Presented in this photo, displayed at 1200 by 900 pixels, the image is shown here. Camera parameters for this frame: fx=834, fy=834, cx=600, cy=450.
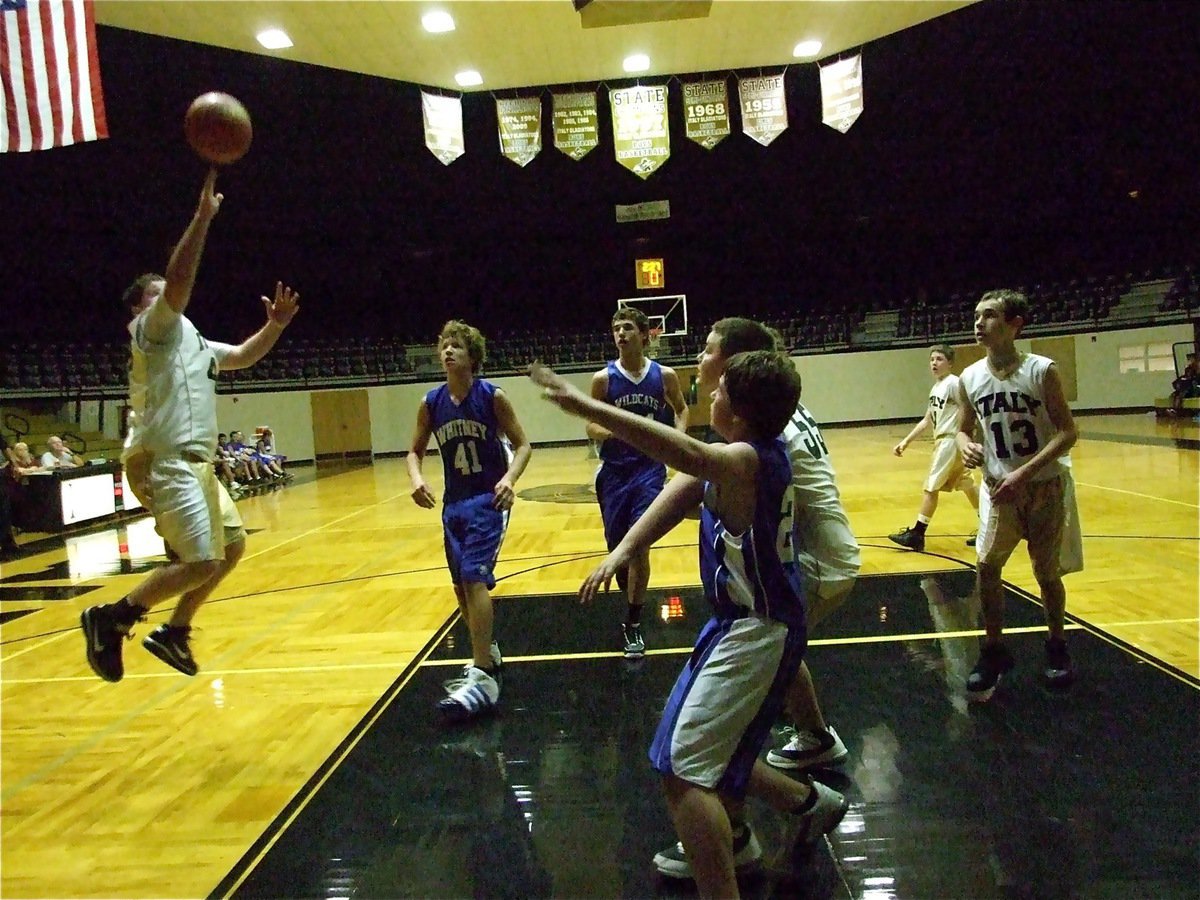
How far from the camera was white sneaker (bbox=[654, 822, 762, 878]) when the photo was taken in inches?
91.2

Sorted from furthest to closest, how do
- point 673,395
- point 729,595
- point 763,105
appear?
point 763,105 → point 673,395 → point 729,595

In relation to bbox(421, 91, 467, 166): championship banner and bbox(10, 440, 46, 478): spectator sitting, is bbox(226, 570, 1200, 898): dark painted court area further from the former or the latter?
bbox(421, 91, 467, 166): championship banner

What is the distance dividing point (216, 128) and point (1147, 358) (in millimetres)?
22365

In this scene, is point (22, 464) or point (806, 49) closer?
point (22, 464)

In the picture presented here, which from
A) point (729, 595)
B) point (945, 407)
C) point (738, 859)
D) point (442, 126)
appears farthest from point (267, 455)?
point (729, 595)

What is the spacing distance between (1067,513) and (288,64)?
1460 centimetres

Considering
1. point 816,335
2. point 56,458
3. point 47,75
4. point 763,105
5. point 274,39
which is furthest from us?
point 816,335

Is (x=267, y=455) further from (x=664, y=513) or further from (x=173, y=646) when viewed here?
(x=664, y=513)

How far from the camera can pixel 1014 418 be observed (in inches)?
141

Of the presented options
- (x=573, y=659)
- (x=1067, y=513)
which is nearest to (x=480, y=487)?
(x=573, y=659)

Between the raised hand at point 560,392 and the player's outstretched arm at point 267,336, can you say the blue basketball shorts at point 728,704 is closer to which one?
the raised hand at point 560,392

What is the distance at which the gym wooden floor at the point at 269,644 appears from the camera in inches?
110

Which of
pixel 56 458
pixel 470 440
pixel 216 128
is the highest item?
pixel 216 128

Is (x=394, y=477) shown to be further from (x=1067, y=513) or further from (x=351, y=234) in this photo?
(x=1067, y=513)
